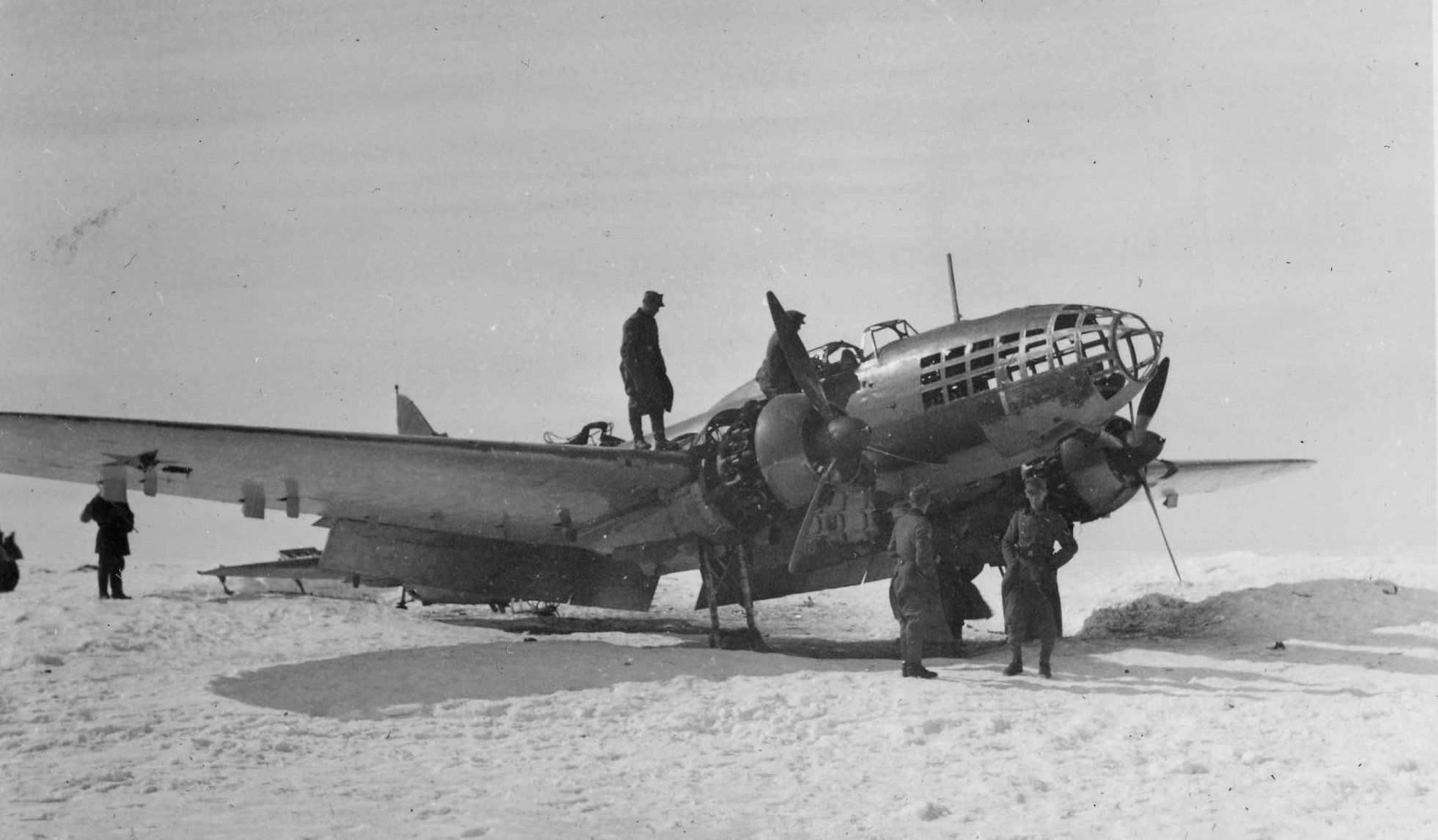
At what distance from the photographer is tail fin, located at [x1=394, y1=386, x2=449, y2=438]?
18688 millimetres

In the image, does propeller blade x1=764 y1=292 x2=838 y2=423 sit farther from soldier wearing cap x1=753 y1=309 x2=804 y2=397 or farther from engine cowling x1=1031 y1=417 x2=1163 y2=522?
engine cowling x1=1031 y1=417 x2=1163 y2=522

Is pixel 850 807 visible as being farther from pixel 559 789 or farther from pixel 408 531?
pixel 408 531

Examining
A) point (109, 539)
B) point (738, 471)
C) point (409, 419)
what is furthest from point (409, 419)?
point (738, 471)

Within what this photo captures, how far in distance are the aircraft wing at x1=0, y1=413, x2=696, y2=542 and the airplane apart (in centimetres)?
3

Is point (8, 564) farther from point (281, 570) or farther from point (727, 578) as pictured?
point (727, 578)

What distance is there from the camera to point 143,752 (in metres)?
6.88

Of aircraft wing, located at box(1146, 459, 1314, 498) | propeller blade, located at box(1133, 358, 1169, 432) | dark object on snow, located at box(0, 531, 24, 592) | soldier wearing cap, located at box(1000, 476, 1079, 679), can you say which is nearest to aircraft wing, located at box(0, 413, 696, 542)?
dark object on snow, located at box(0, 531, 24, 592)

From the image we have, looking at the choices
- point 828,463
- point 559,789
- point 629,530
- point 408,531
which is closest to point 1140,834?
point 559,789

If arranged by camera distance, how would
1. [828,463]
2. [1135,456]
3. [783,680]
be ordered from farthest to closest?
[1135,456] < [828,463] < [783,680]

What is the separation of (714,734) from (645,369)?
525 centimetres

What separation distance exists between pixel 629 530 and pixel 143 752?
6.12 metres

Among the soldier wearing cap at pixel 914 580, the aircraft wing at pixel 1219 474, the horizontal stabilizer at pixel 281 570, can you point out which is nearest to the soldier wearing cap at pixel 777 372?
the soldier wearing cap at pixel 914 580

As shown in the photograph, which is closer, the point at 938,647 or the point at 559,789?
the point at 559,789

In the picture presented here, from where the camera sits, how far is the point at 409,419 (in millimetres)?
18781
